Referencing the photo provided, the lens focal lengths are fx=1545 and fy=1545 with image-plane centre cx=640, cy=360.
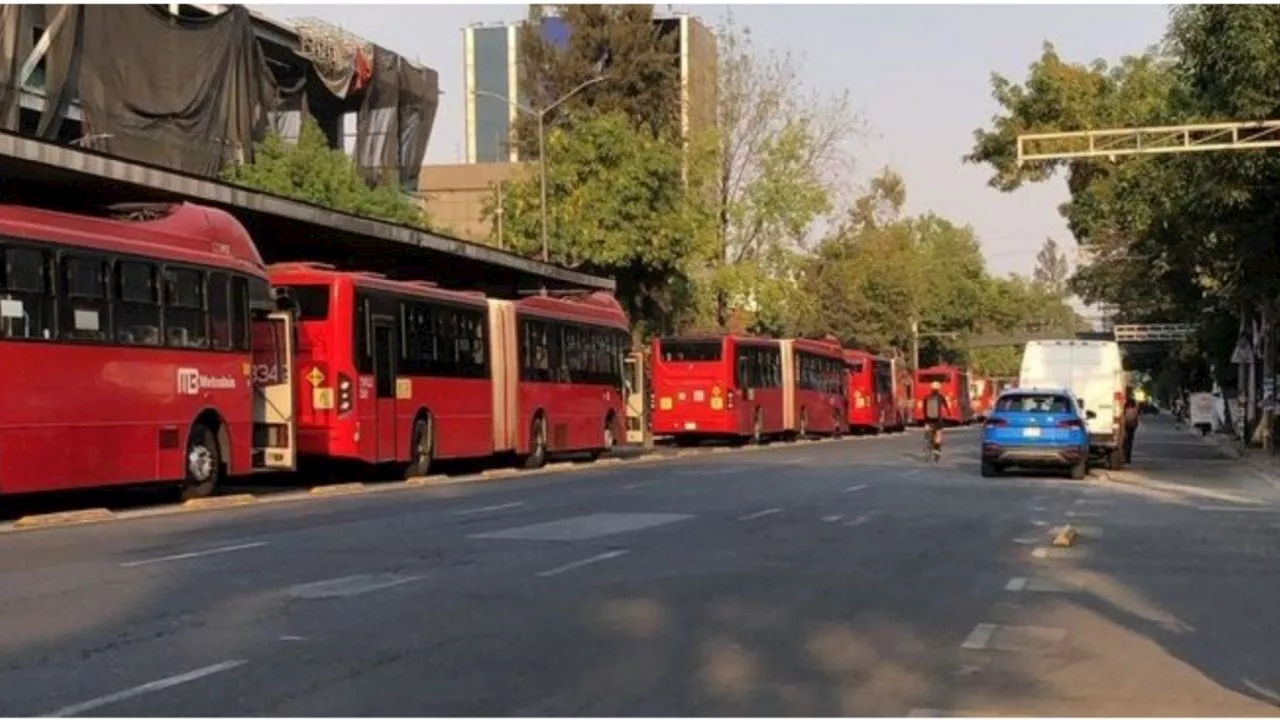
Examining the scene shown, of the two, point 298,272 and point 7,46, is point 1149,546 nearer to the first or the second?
point 298,272

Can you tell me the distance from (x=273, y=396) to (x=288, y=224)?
267 inches

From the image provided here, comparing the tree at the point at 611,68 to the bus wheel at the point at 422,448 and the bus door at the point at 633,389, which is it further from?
the bus wheel at the point at 422,448

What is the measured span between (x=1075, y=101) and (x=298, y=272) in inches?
1191

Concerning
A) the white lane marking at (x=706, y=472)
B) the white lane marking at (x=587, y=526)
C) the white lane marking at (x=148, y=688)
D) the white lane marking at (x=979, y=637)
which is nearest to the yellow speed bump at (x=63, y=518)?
the white lane marking at (x=587, y=526)

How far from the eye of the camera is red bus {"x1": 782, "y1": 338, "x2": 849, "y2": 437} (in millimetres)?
50719

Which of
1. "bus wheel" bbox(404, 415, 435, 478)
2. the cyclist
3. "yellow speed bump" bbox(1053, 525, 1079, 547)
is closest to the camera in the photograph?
"yellow speed bump" bbox(1053, 525, 1079, 547)

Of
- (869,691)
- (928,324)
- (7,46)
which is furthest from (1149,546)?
(928,324)

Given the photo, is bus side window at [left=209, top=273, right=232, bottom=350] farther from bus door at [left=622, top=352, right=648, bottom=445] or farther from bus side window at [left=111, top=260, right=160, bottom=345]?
bus door at [left=622, top=352, right=648, bottom=445]

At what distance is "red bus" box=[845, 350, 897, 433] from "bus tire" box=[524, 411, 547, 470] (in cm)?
2934

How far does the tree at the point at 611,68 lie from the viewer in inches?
2384

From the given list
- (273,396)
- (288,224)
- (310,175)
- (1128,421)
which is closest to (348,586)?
(273,396)

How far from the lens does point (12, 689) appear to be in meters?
7.98

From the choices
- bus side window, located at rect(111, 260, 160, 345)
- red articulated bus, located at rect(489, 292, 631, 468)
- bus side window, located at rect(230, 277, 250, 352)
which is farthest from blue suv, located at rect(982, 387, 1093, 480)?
bus side window, located at rect(111, 260, 160, 345)

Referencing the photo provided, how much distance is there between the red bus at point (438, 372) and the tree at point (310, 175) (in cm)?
1459
